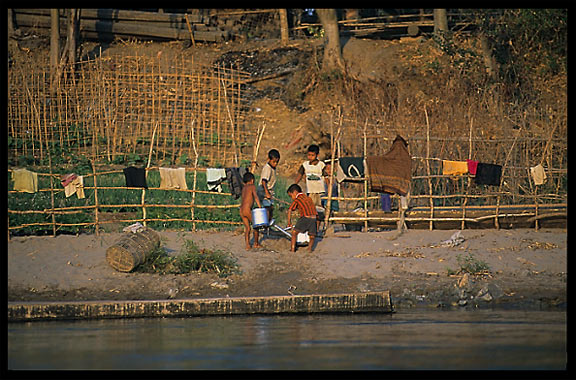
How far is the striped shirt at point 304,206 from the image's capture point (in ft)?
37.4

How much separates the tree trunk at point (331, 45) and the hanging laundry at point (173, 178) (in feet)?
31.6

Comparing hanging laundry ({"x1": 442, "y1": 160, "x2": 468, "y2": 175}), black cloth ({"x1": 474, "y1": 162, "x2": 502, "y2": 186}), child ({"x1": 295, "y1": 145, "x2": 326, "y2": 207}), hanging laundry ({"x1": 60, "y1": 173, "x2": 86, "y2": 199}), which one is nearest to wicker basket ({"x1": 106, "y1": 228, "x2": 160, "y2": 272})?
hanging laundry ({"x1": 60, "y1": 173, "x2": 86, "y2": 199})

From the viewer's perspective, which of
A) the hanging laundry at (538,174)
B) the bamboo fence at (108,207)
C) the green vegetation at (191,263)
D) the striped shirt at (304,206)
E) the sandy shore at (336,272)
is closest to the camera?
the sandy shore at (336,272)

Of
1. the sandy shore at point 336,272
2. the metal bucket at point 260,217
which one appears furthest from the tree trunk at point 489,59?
the metal bucket at point 260,217

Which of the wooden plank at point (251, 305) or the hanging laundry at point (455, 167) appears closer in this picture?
the wooden plank at point (251, 305)

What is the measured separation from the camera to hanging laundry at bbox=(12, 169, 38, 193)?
12.1 m

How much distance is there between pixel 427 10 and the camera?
24.4 metres

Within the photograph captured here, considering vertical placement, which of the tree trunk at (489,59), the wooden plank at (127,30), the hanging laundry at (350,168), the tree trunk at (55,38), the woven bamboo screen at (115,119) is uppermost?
the wooden plank at (127,30)

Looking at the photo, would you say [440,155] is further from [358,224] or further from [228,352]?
[228,352]

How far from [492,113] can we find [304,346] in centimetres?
1133

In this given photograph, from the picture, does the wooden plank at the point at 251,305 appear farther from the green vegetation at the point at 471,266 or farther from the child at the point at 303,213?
the child at the point at 303,213

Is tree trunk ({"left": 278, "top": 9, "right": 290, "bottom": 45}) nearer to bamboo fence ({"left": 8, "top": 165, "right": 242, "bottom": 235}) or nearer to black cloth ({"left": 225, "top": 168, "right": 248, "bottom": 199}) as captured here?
bamboo fence ({"left": 8, "top": 165, "right": 242, "bottom": 235})

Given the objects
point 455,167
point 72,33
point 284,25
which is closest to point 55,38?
point 72,33

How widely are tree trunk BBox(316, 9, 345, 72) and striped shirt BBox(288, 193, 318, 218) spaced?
10.2 metres
